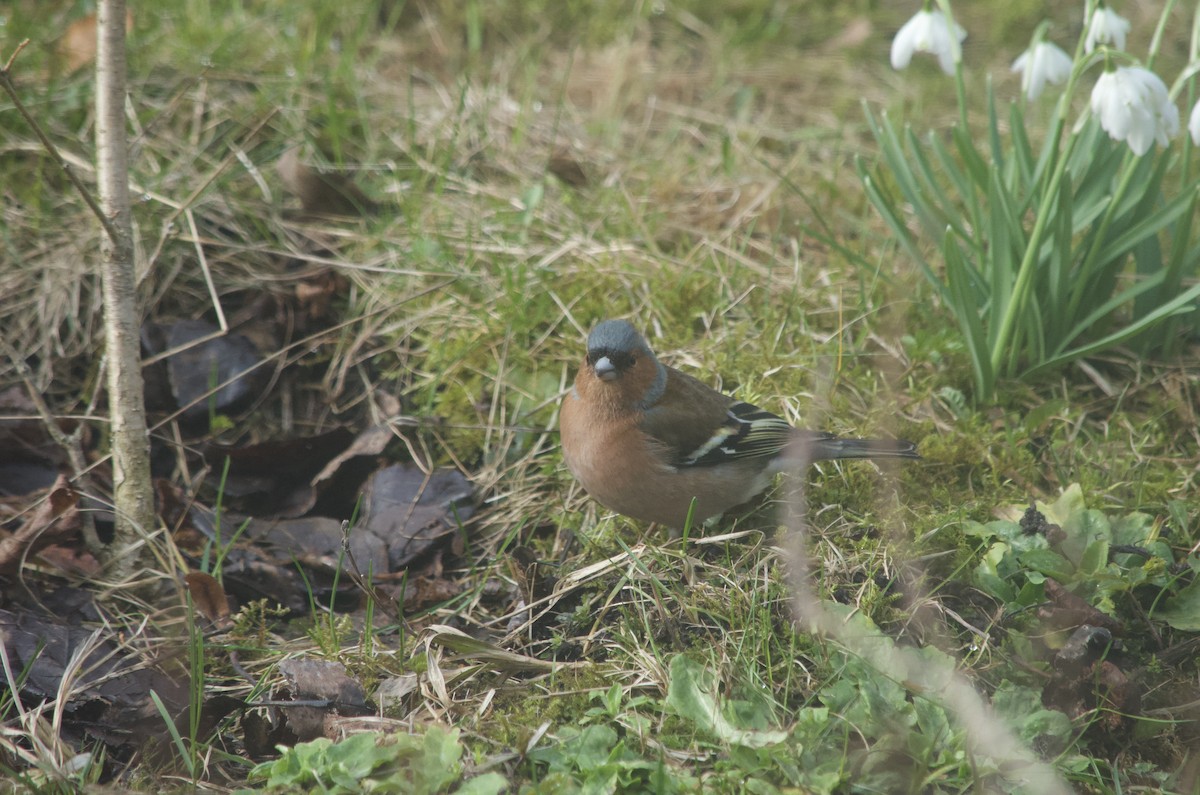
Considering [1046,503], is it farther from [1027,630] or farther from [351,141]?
[351,141]

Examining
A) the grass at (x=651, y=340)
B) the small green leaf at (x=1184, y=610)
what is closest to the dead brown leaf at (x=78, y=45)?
the grass at (x=651, y=340)

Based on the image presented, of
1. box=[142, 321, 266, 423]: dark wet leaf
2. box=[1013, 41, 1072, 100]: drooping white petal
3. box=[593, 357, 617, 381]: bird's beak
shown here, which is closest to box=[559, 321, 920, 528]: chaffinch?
box=[593, 357, 617, 381]: bird's beak

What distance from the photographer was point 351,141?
15.8ft

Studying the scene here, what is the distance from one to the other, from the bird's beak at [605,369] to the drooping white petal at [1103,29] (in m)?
1.76

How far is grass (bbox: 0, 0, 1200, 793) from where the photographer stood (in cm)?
261

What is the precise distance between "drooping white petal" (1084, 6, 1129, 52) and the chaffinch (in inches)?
54.9

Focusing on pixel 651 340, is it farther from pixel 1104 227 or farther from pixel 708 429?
pixel 1104 227

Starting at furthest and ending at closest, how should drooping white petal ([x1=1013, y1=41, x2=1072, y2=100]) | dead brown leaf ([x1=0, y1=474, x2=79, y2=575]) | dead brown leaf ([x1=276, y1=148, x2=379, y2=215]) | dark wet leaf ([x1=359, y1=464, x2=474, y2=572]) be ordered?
dead brown leaf ([x1=276, y1=148, x2=379, y2=215])
dark wet leaf ([x1=359, y1=464, x2=474, y2=572])
drooping white petal ([x1=1013, y1=41, x2=1072, y2=100])
dead brown leaf ([x1=0, y1=474, x2=79, y2=575])

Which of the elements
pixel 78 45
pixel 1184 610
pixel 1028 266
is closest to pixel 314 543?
pixel 1028 266

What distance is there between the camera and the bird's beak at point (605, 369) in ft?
10.6

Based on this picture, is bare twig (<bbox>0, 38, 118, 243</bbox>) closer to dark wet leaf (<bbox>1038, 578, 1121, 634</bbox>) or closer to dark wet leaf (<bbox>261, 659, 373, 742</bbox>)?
dark wet leaf (<bbox>261, 659, 373, 742</bbox>)

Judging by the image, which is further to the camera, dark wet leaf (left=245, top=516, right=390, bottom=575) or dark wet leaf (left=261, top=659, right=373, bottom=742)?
dark wet leaf (left=245, top=516, right=390, bottom=575)

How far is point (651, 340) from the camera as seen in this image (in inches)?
160

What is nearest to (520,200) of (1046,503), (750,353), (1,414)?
(750,353)
